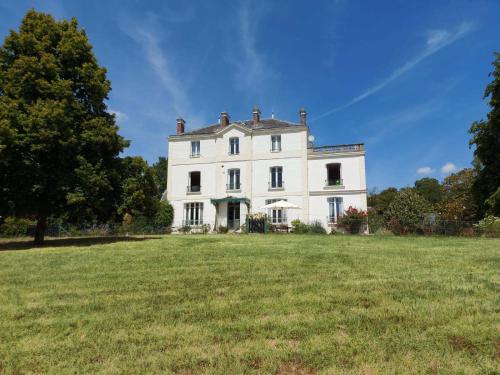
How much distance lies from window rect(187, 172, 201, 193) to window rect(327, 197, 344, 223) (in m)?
10.9

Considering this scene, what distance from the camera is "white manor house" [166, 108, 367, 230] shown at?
90.8 ft

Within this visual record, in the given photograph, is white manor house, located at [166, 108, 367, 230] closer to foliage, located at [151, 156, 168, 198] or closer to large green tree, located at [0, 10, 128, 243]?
large green tree, located at [0, 10, 128, 243]

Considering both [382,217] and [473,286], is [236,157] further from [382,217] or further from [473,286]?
[473,286]

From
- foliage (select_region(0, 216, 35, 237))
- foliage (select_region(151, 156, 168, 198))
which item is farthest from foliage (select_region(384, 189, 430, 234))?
foliage (select_region(151, 156, 168, 198))

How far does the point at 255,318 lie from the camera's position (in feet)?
14.6

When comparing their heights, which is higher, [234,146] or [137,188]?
[234,146]

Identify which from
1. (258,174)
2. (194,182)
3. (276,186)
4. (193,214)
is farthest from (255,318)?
(194,182)

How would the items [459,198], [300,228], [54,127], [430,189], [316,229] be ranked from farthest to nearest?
1. [430,189]
2. [459,198]
3. [316,229]
4. [300,228]
5. [54,127]

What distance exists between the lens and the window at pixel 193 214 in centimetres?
3016

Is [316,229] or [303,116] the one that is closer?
[316,229]

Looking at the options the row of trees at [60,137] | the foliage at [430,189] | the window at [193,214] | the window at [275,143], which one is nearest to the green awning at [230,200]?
the window at [193,214]

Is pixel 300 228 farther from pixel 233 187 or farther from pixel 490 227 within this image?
pixel 490 227

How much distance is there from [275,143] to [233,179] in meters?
4.54

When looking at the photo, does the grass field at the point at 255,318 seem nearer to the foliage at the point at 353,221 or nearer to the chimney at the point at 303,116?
the foliage at the point at 353,221
